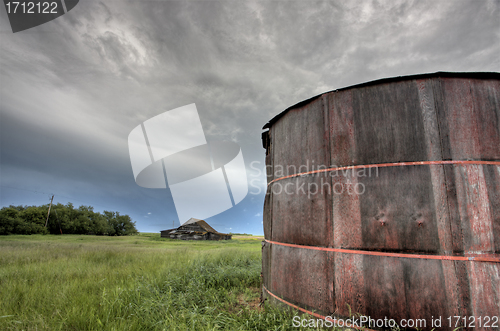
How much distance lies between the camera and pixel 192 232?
39219 mm

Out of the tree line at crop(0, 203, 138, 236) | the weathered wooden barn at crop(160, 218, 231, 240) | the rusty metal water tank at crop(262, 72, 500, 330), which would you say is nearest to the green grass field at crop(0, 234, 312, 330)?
the rusty metal water tank at crop(262, 72, 500, 330)

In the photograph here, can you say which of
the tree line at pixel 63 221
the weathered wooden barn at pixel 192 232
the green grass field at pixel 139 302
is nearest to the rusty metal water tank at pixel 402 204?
the green grass field at pixel 139 302

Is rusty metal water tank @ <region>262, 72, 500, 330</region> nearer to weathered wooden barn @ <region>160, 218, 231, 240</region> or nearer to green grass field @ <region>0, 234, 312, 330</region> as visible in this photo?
green grass field @ <region>0, 234, 312, 330</region>

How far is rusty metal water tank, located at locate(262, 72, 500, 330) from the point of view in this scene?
3.17 meters

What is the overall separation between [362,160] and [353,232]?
1.21 m

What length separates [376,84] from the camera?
158 inches

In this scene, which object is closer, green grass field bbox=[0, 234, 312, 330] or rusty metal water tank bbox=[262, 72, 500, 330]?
rusty metal water tank bbox=[262, 72, 500, 330]

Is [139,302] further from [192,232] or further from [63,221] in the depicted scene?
[63,221]

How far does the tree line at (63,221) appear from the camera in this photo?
34.2 meters

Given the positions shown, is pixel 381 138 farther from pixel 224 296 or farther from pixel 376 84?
pixel 224 296

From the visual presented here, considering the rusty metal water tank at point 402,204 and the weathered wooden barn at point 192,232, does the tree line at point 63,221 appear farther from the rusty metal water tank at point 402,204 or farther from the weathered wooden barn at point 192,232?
the rusty metal water tank at point 402,204

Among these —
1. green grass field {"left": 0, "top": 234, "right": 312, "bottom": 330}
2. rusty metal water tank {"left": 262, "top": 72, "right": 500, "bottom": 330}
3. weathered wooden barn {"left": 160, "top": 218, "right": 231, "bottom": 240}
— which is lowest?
weathered wooden barn {"left": 160, "top": 218, "right": 231, "bottom": 240}

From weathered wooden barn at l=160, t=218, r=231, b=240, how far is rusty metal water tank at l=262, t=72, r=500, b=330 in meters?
37.2

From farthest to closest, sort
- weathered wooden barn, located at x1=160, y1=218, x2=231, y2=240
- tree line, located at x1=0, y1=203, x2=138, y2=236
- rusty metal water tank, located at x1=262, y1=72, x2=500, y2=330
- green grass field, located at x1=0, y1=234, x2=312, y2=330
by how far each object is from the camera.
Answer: weathered wooden barn, located at x1=160, y1=218, x2=231, y2=240
tree line, located at x1=0, y1=203, x2=138, y2=236
green grass field, located at x1=0, y1=234, x2=312, y2=330
rusty metal water tank, located at x1=262, y1=72, x2=500, y2=330
